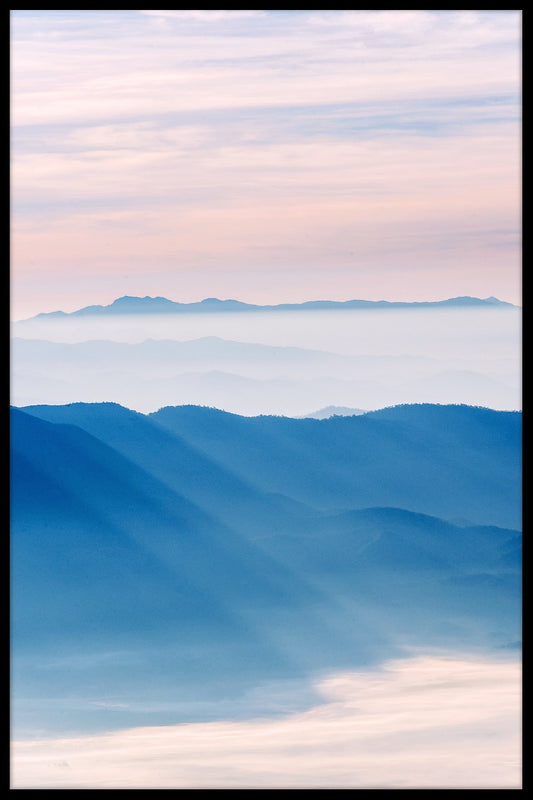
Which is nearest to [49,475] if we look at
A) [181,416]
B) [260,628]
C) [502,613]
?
[181,416]

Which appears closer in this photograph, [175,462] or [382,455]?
[175,462]

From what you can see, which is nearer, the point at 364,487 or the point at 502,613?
the point at 502,613
